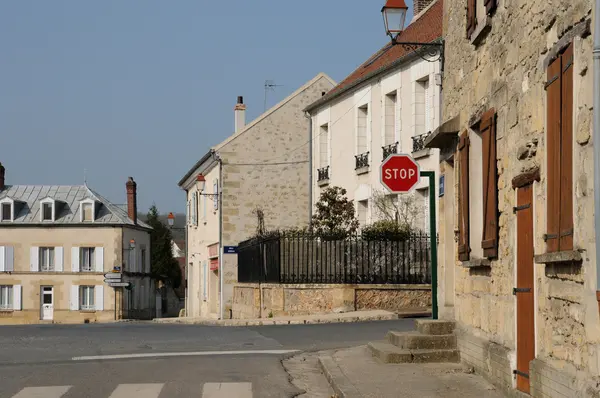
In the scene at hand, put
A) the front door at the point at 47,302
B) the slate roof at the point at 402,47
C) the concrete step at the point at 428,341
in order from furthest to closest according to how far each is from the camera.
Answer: the front door at the point at 47,302, the slate roof at the point at 402,47, the concrete step at the point at 428,341

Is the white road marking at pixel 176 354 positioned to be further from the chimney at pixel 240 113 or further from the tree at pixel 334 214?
the chimney at pixel 240 113

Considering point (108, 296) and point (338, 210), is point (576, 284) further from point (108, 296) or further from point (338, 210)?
point (108, 296)

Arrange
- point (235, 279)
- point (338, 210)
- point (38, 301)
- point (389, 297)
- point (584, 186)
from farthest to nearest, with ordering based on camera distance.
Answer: point (38, 301) < point (235, 279) < point (338, 210) < point (389, 297) < point (584, 186)

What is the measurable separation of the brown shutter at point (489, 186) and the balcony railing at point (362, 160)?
18.3 m

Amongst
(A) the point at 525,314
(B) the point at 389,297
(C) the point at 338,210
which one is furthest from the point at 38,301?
(A) the point at 525,314

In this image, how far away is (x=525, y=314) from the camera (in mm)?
8719

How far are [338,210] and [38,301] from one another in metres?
36.3

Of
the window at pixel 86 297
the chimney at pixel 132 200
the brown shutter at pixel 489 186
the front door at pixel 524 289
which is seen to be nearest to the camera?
the front door at pixel 524 289

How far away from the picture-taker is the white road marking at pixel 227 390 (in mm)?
10055

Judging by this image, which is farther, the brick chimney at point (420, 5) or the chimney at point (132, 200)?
the chimney at point (132, 200)

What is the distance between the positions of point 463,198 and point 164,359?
16.2 ft

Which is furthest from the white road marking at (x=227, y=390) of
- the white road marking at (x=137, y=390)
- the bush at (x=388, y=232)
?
the bush at (x=388, y=232)

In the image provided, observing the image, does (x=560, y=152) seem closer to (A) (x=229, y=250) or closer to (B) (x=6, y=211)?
(A) (x=229, y=250)

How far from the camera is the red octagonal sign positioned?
13.9 m
